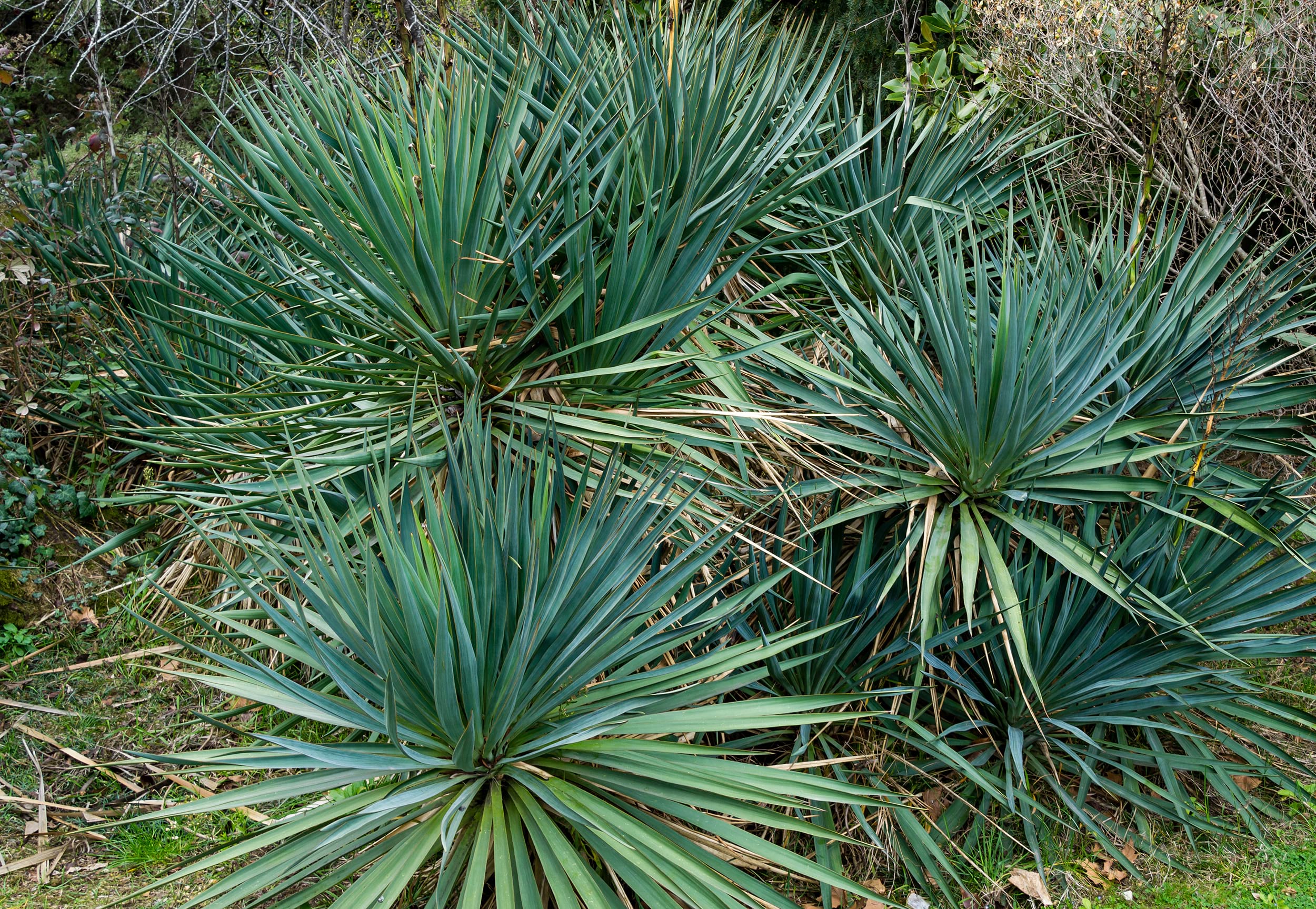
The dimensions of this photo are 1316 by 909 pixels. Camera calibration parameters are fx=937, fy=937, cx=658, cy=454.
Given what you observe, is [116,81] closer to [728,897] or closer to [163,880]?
[163,880]

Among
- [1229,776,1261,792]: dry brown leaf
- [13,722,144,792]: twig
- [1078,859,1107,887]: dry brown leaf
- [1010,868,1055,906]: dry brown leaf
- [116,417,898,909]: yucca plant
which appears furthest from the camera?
[13,722,144,792]: twig

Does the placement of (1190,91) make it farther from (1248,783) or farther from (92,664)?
(92,664)

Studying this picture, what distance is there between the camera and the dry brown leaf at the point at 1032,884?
281 cm

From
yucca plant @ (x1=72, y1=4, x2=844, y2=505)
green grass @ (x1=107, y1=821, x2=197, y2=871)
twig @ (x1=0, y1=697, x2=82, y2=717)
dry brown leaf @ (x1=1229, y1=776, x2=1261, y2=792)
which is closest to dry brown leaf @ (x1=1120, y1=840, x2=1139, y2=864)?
dry brown leaf @ (x1=1229, y1=776, x2=1261, y2=792)

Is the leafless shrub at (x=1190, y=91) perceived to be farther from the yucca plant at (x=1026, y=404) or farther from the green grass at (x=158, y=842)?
the green grass at (x=158, y=842)

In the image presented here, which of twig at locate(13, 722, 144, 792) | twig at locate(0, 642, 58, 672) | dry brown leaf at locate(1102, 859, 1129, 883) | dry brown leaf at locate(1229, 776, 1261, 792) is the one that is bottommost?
twig at locate(0, 642, 58, 672)

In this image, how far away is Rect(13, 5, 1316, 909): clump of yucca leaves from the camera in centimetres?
227

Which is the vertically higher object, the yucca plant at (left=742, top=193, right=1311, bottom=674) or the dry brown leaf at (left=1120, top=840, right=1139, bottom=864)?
the yucca plant at (left=742, top=193, right=1311, bottom=674)

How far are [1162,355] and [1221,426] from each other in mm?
362

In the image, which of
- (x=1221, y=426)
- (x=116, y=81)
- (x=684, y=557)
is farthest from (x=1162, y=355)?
(x=116, y=81)

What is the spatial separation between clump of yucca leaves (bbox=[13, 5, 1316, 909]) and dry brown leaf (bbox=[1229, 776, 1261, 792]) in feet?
0.20

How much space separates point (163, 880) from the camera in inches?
78.4

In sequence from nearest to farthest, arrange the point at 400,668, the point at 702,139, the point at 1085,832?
the point at 400,668 < the point at 1085,832 < the point at 702,139

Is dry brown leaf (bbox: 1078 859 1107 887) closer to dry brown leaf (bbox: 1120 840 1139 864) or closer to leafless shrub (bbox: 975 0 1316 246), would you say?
dry brown leaf (bbox: 1120 840 1139 864)
